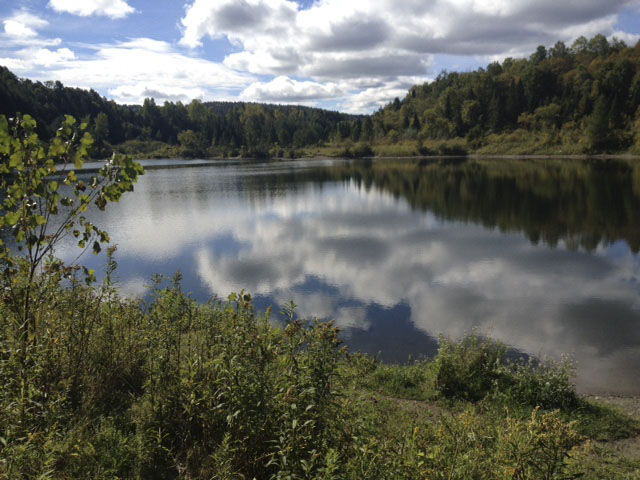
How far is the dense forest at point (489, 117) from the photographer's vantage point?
94.8 metres

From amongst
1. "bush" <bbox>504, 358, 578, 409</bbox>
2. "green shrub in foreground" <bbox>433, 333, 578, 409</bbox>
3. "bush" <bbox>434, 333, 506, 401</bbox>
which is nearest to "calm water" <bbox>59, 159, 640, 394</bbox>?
"bush" <bbox>504, 358, 578, 409</bbox>

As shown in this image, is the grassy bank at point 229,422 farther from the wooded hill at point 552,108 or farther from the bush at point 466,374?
the wooded hill at point 552,108

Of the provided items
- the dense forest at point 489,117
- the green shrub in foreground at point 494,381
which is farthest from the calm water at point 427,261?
the dense forest at point 489,117

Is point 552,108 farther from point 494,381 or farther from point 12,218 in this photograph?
point 12,218

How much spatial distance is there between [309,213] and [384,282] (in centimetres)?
1945

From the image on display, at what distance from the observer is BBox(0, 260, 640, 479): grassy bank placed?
4.35m

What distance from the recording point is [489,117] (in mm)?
119125

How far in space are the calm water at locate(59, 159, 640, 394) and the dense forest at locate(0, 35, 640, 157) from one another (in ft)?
142

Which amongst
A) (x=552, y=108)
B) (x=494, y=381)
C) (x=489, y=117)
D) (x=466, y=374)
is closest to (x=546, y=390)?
(x=494, y=381)

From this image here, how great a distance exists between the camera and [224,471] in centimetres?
449

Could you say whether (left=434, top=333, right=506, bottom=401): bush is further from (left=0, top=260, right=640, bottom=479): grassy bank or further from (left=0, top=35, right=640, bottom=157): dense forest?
(left=0, top=35, right=640, bottom=157): dense forest

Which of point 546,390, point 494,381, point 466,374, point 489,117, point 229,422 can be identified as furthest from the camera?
point 489,117

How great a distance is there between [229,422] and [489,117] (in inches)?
5064

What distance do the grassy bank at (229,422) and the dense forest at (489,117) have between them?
220 feet
